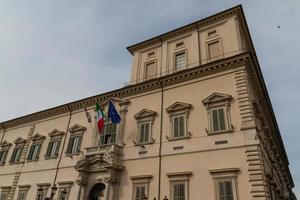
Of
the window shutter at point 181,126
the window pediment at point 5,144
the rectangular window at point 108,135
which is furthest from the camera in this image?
the window pediment at point 5,144

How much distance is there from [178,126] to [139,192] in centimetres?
515

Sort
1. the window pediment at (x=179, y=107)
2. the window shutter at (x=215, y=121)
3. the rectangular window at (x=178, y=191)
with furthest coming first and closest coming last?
the window pediment at (x=179, y=107) < the window shutter at (x=215, y=121) < the rectangular window at (x=178, y=191)

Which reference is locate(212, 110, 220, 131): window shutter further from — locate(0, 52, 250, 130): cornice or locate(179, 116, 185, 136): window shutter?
locate(0, 52, 250, 130): cornice

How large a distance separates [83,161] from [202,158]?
9314 mm

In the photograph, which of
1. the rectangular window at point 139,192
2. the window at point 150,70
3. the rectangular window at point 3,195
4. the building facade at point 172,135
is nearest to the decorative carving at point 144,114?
the building facade at point 172,135

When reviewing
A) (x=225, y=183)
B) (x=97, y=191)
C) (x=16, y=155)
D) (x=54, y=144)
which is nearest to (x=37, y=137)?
(x=54, y=144)

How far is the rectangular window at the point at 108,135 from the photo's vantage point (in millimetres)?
20375

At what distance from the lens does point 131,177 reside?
58.3 ft

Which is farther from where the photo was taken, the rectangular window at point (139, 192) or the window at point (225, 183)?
the rectangular window at point (139, 192)

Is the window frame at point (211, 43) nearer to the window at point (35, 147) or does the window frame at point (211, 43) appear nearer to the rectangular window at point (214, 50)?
the rectangular window at point (214, 50)

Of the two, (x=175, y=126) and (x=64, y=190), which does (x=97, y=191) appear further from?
(x=175, y=126)

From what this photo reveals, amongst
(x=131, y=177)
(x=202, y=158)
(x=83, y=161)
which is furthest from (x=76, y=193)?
(x=202, y=158)

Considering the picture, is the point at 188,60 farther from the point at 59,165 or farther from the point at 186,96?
the point at 59,165

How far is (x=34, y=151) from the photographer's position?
2505 cm
